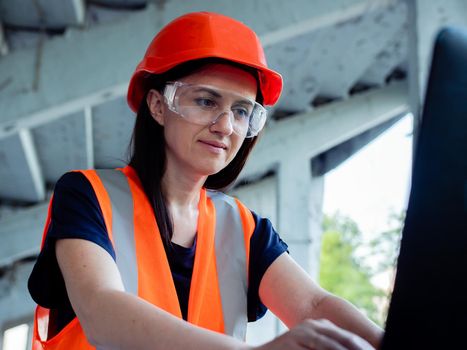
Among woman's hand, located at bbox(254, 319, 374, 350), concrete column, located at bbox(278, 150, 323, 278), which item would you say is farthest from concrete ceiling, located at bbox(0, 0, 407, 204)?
woman's hand, located at bbox(254, 319, 374, 350)

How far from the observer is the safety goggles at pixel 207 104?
6.22ft

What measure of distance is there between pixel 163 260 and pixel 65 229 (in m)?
0.30

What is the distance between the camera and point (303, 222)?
10.1 meters

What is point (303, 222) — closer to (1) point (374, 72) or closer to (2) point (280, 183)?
(2) point (280, 183)

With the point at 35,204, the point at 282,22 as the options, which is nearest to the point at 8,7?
the point at 282,22

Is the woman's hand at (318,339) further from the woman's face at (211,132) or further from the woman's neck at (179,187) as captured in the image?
the woman's neck at (179,187)

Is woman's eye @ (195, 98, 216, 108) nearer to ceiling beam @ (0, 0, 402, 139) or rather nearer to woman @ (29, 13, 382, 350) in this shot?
woman @ (29, 13, 382, 350)

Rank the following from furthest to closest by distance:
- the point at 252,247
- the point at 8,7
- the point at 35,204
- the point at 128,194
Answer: the point at 35,204 → the point at 8,7 → the point at 252,247 → the point at 128,194

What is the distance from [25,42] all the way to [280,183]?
16.5 feet

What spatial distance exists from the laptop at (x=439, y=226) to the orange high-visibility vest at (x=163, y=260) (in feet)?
3.42

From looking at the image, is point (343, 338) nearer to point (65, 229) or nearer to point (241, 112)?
point (65, 229)

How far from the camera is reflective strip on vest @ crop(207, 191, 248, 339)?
1921 mm

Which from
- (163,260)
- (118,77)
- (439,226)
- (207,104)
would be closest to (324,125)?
(118,77)

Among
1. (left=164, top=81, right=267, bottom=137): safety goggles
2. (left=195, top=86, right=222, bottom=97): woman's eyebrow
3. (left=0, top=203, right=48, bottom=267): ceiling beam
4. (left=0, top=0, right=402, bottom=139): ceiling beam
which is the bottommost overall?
(left=0, top=203, right=48, bottom=267): ceiling beam
